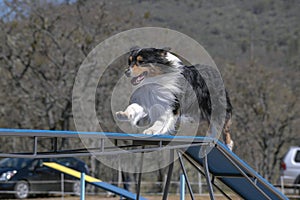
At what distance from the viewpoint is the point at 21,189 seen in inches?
586

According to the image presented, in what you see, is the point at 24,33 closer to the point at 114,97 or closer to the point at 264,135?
the point at 264,135

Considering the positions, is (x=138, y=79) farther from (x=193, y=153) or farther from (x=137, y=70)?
(x=193, y=153)

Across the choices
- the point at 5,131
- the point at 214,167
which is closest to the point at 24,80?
the point at 214,167

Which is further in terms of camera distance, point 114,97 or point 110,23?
point 110,23

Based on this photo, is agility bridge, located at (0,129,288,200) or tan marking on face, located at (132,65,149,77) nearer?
agility bridge, located at (0,129,288,200)

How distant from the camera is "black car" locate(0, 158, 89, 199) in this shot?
48.7 ft

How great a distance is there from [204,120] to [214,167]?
3.05 feet

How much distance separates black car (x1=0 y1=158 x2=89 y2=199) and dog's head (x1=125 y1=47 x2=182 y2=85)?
8.96 metres

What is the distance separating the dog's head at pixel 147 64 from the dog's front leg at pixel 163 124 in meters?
0.41

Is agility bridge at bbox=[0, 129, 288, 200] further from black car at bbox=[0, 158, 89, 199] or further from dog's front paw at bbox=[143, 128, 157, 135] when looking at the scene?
black car at bbox=[0, 158, 89, 199]

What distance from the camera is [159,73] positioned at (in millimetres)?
6117

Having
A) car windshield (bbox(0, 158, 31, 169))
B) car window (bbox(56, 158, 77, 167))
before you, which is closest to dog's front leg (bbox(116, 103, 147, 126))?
car windshield (bbox(0, 158, 31, 169))

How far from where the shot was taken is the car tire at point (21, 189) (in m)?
14.8

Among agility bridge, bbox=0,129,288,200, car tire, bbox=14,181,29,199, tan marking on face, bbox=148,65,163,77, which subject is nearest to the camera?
agility bridge, bbox=0,129,288,200
